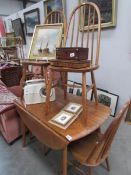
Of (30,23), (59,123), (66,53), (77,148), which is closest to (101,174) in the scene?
(77,148)

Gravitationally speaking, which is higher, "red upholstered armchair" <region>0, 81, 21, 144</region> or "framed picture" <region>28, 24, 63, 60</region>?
"framed picture" <region>28, 24, 63, 60</region>

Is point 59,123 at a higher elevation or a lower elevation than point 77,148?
higher

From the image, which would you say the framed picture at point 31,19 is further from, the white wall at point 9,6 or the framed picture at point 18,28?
the white wall at point 9,6

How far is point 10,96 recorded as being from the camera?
79.8 inches

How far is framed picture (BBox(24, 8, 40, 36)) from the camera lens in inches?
139

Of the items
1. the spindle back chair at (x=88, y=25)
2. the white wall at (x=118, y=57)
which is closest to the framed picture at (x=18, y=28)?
the white wall at (x=118, y=57)

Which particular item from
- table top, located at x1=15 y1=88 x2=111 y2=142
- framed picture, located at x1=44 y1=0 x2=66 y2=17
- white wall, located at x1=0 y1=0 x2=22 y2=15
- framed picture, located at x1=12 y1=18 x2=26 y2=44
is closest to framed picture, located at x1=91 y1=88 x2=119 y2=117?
table top, located at x1=15 y1=88 x2=111 y2=142

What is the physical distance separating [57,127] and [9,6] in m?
6.50

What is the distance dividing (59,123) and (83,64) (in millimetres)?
513

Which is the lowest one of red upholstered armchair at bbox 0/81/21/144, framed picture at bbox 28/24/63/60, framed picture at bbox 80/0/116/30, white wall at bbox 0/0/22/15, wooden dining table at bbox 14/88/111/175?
red upholstered armchair at bbox 0/81/21/144

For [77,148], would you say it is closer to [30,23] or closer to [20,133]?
[20,133]

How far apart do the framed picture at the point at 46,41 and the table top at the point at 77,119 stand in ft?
1.63

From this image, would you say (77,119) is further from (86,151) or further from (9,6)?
(9,6)

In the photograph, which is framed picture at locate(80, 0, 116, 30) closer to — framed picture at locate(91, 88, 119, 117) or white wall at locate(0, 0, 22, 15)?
framed picture at locate(91, 88, 119, 117)
